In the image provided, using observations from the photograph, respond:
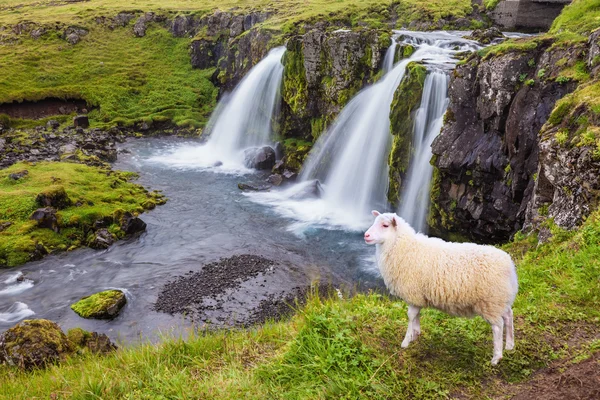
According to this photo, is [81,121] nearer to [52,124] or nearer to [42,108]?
[52,124]

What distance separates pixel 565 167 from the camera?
11.2 m

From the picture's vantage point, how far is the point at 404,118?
22.9m

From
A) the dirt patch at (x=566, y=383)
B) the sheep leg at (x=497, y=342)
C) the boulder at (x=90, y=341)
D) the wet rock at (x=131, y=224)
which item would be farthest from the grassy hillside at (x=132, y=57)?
the dirt patch at (x=566, y=383)

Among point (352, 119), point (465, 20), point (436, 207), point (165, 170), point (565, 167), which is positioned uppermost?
point (465, 20)

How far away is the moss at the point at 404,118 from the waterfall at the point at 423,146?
309mm

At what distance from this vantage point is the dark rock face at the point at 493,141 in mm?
15695

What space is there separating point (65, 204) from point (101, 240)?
475cm

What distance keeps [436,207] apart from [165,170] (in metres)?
23.2

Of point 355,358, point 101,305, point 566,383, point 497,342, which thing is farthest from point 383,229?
point 101,305

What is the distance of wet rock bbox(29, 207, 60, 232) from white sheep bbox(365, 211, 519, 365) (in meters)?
21.5

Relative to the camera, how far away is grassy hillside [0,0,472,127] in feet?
151

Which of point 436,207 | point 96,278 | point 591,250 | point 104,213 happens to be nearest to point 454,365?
point 591,250

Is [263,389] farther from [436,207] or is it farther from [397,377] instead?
[436,207]

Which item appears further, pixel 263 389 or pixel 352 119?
pixel 352 119
